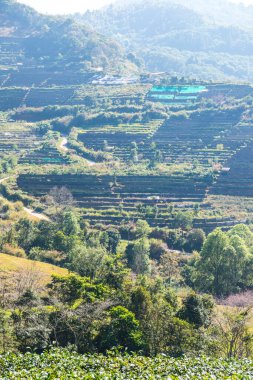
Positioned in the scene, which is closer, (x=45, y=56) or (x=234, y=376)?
(x=234, y=376)

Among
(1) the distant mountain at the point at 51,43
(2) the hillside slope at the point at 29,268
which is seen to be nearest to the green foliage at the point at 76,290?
(2) the hillside slope at the point at 29,268

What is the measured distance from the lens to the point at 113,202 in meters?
76.3

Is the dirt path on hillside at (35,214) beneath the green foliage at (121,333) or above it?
above

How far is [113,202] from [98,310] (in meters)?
49.5

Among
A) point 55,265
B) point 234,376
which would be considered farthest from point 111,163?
point 234,376

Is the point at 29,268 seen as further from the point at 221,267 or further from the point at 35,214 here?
the point at 35,214

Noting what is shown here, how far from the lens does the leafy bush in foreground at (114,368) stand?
56.5 ft

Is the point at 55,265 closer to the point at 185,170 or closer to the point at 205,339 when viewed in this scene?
the point at 205,339

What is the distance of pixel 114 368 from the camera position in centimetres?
1945

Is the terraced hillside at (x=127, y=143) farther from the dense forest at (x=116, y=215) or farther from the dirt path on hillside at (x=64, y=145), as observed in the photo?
the dirt path on hillside at (x=64, y=145)

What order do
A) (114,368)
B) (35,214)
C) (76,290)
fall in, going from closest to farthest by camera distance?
1. (114,368)
2. (76,290)
3. (35,214)

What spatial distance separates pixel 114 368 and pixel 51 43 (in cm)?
16619

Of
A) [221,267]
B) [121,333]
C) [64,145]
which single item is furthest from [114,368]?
[64,145]

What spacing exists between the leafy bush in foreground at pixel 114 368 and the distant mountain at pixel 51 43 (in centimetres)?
13582
